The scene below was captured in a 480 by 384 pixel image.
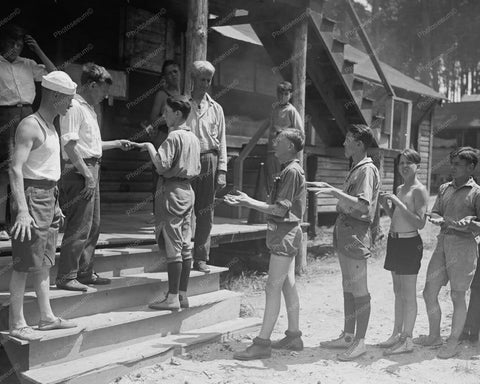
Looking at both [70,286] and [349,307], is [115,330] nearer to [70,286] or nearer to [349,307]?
[70,286]

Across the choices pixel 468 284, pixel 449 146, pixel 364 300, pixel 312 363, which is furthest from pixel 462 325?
pixel 449 146

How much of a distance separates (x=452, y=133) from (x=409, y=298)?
27454mm

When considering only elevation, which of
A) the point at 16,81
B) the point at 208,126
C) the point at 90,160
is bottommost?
the point at 90,160

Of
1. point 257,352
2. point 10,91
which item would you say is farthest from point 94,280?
point 10,91

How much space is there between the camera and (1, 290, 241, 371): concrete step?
385 centimetres

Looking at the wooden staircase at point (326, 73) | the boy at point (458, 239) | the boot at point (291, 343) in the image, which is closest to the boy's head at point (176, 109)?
the boot at point (291, 343)

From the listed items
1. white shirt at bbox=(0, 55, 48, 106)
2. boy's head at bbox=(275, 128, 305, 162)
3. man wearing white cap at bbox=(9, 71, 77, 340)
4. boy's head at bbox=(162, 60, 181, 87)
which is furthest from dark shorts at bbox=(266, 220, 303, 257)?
white shirt at bbox=(0, 55, 48, 106)

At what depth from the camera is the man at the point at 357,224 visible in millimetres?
4418

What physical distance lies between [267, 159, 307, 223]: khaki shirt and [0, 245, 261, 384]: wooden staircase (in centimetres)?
134

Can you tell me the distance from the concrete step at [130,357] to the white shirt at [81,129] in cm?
160

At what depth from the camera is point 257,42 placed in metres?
10.9

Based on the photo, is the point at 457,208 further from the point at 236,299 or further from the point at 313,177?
the point at 313,177

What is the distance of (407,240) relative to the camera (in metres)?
4.72

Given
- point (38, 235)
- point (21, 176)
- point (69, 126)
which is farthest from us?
point (69, 126)
